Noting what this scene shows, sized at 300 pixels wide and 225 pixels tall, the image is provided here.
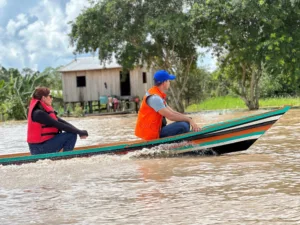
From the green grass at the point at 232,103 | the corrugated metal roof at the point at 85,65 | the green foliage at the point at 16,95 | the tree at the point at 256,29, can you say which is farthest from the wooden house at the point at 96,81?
the tree at the point at 256,29

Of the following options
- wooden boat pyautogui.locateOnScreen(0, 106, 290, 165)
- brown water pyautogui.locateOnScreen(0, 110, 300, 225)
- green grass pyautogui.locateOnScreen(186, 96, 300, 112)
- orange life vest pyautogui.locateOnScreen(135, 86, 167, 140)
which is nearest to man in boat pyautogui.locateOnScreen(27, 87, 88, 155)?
wooden boat pyautogui.locateOnScreen(0, 106, 290, 165)

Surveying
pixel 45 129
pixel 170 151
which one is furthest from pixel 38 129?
pixel 170 151

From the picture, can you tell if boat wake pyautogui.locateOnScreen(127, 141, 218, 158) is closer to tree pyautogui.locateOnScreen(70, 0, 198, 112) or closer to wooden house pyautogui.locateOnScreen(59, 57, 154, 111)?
tree pyautogui.locateOnScreen(70, 0, 198, 112)

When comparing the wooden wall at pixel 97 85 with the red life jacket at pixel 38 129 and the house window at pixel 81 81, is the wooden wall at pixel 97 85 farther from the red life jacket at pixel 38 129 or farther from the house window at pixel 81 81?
the red life jacket at pixel 38 129

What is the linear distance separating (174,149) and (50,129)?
165 cm

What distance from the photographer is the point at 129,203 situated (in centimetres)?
458

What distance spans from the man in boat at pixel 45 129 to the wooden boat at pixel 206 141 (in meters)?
0.22

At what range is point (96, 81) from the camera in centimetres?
3603

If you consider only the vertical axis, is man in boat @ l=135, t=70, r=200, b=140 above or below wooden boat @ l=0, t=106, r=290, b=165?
above

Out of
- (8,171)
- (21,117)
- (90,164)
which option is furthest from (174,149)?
(21,117)

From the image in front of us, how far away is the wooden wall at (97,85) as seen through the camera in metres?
35.8

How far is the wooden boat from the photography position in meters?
7.19

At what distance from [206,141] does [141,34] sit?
65.8 ft

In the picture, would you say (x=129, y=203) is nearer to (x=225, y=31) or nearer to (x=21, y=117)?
(x=225, y=31)
